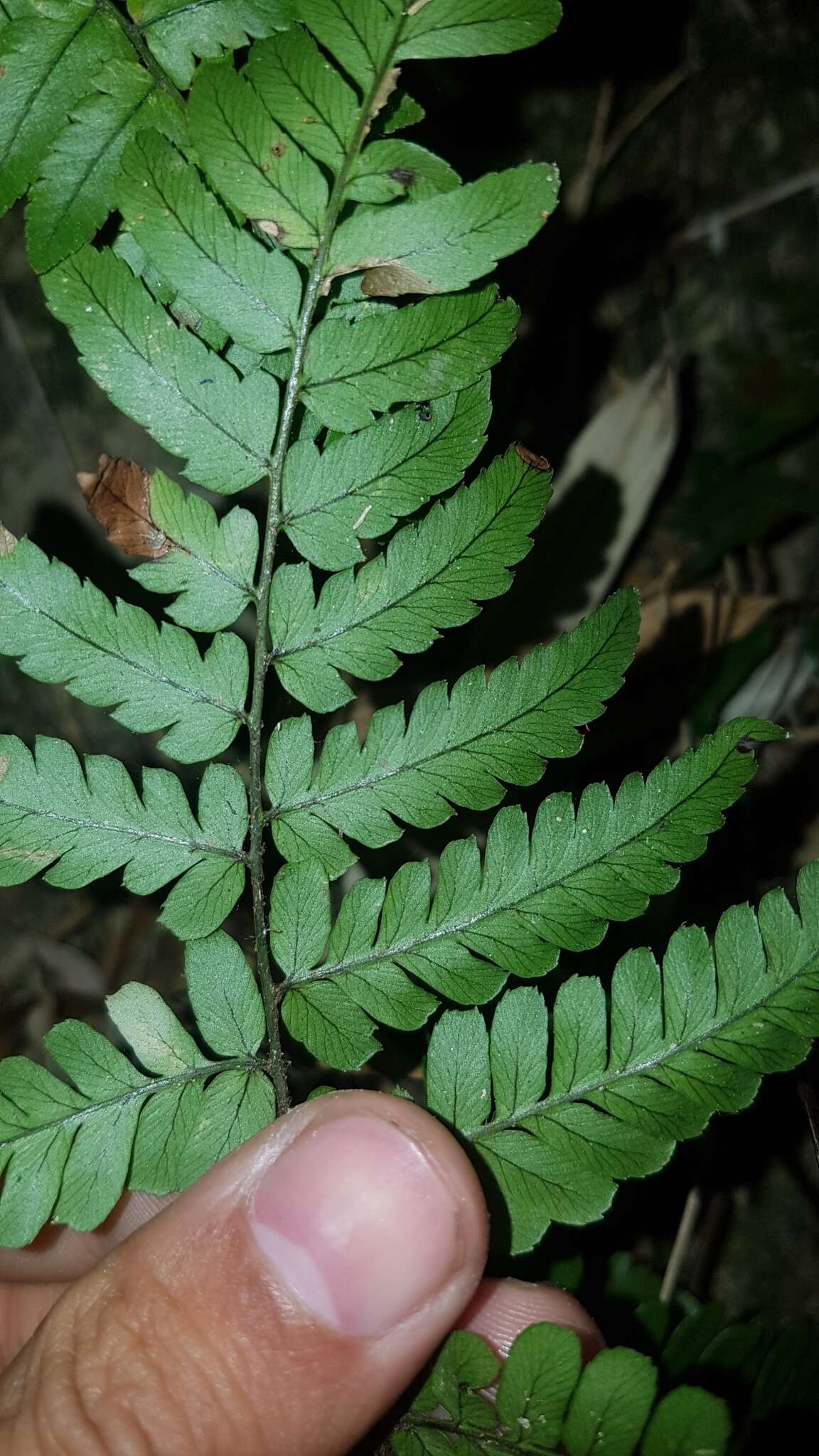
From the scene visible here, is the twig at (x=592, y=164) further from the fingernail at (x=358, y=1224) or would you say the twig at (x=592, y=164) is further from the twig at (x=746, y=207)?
the fingernail at (x=358, y=1224)

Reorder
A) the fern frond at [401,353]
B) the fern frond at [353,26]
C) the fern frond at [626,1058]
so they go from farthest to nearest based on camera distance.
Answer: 1. the fern frond at [626,1058]
2. the fern frond at [401,353]
3. the fern frond at [353,26]

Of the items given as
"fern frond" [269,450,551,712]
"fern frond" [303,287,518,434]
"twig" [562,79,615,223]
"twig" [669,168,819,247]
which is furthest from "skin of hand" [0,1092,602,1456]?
"twig" [669,168,819,247]

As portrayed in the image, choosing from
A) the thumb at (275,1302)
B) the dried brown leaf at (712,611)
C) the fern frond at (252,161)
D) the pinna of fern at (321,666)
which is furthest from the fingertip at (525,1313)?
the dried brown leaf at (712,611)

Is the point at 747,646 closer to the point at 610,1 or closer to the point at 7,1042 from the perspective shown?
the point at 610,1

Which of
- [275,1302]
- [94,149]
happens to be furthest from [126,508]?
[275,1302]

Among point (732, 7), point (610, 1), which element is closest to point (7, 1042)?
point (610, 1)

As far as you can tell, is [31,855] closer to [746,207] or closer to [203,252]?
[203,252]
